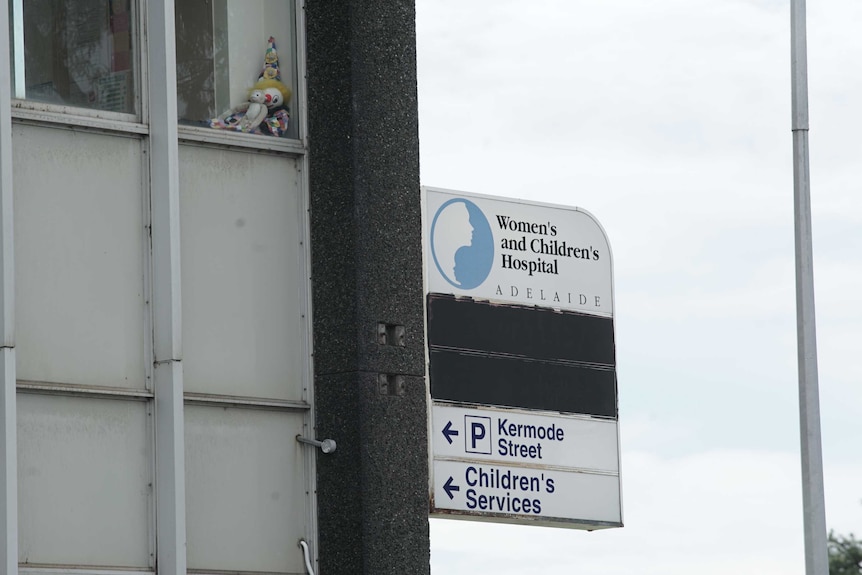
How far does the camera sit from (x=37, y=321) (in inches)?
482

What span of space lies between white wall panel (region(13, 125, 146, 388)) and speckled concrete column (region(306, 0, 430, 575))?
1422 mm

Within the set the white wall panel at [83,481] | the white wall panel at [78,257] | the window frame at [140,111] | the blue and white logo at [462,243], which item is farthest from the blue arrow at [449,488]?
the window frame at [140,111]

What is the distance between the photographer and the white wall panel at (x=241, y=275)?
13055mm

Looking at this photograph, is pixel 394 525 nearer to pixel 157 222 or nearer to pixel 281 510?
pixel 281 510

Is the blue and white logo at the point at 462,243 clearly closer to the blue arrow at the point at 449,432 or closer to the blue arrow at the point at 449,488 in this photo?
the blue arrow at the point at 449,432

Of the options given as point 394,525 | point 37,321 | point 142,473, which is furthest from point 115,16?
point 394,525

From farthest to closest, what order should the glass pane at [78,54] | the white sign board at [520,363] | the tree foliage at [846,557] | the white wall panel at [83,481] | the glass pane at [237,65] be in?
the tree foliage at [846,557] → the white sign board at [520,363] → the glass pane at [237,65] → the glass pane at [78,54] → the white wall panel at [83,481]

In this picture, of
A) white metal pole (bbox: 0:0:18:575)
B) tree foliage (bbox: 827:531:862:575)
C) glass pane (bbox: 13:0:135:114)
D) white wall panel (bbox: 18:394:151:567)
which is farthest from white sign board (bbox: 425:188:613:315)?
tree foliage (bbox: 827:531:862:575)

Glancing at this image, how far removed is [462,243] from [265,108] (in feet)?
6.89

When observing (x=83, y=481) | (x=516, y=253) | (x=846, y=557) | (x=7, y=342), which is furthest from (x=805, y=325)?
(x=846, y=557)

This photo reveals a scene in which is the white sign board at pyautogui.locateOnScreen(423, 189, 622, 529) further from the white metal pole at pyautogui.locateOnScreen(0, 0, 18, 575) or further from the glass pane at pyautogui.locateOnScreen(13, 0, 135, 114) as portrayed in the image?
the white metal pole at pyautogui.locateOnScreen(0, 0, 18, 575)

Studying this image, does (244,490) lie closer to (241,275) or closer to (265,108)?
(241,275)

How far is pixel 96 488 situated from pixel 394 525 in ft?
6.96

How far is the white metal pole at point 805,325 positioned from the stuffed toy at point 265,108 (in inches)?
208
